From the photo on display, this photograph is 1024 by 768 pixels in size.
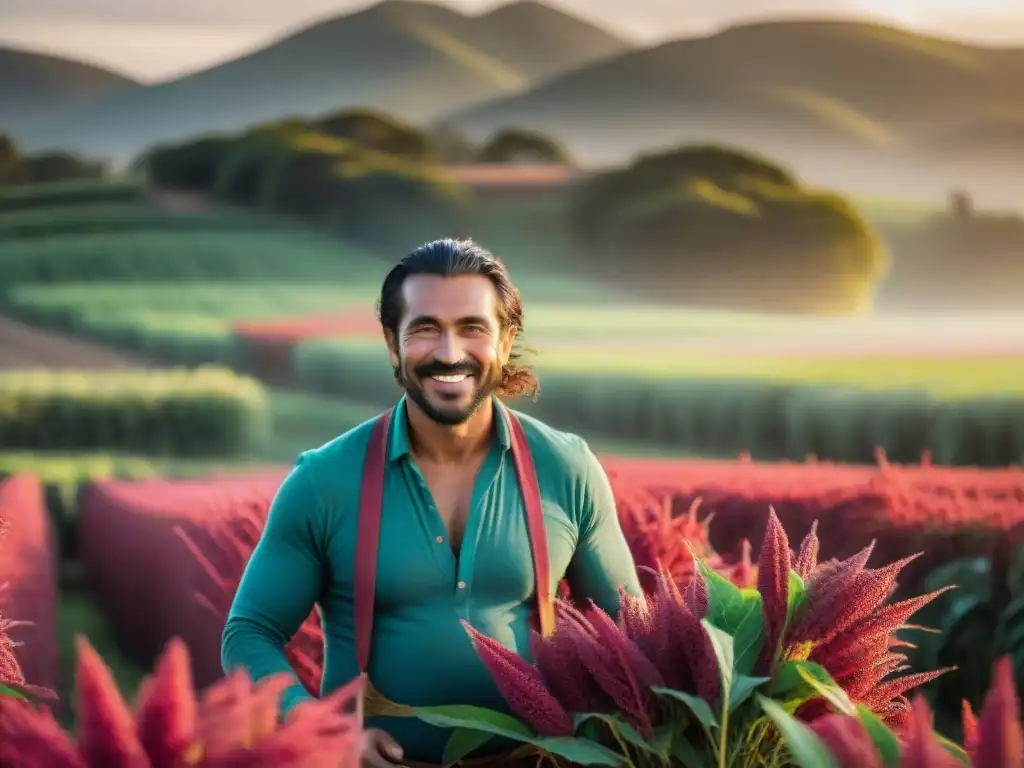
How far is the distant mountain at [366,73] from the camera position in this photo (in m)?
20.9

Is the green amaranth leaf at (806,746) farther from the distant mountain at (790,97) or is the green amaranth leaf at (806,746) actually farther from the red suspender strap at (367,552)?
the distant mountain at (790,97)

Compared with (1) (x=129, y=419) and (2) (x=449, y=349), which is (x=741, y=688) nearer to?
(2) (x=449, y=349)

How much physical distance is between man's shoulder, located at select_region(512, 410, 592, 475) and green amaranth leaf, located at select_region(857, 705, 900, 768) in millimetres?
733

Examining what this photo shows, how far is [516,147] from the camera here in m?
23.4

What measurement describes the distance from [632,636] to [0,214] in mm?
22345

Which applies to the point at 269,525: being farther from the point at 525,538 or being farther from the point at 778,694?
the point at 778,694

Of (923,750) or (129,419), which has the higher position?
(923,750)

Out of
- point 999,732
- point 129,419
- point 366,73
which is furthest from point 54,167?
point 999,732

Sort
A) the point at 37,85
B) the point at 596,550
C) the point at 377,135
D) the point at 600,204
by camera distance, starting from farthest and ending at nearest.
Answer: the point at 600,204 → the point at 377,135 → the point at 37,85 → the point at 596,550

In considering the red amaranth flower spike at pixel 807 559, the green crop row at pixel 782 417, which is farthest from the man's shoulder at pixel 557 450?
the green crop row at pixel 782 417

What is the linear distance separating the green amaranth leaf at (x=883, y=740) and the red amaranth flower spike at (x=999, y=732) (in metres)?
0.12

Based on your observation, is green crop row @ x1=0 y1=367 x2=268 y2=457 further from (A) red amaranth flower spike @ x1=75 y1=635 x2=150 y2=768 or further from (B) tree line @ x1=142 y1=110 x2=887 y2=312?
(B) tree line @ x1=142 y1=110 x2=887 y2=312

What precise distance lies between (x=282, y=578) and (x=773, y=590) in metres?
0.65

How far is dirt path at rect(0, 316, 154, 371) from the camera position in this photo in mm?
16797
